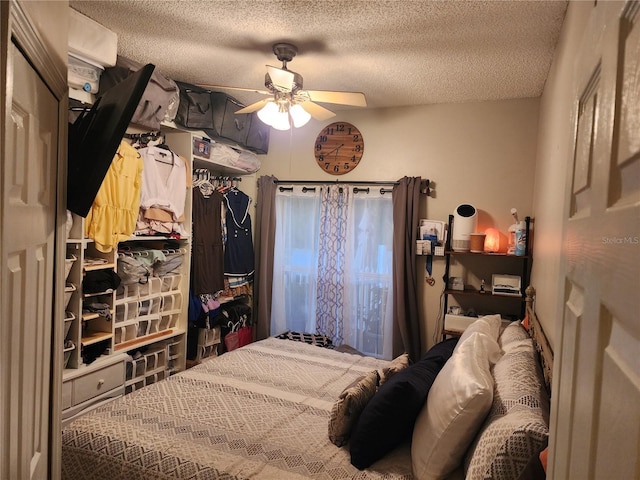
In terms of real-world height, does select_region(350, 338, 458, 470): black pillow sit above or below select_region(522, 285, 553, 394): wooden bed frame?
below

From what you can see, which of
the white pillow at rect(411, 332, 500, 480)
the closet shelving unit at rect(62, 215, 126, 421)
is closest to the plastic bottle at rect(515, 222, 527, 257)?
the white pillow at rect(411, 332, 500, 480)

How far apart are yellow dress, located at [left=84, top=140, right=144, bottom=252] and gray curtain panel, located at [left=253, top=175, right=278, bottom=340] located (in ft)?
5.29

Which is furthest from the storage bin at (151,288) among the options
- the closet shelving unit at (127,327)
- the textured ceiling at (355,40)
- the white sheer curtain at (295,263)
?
the textured ceiling at (355,40)

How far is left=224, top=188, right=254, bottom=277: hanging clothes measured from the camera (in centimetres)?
405

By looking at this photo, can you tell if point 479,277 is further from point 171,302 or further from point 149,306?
point 149,306

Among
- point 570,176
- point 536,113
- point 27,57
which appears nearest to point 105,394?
point 27,57

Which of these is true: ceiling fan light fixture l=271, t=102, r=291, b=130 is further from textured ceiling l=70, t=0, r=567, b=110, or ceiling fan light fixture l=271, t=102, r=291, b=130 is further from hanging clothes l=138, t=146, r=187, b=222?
hanging clothes l=138, t=146, r=187, b=222

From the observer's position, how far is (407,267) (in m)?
3.84

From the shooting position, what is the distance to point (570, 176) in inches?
35.3

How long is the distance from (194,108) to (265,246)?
61.6 inches

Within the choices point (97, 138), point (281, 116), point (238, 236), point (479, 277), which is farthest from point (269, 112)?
point (479, 277)

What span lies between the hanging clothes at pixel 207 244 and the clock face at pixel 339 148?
1130 millimetres

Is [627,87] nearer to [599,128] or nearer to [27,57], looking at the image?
[599,128]

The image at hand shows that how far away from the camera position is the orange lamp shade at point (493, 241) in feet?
11.8
